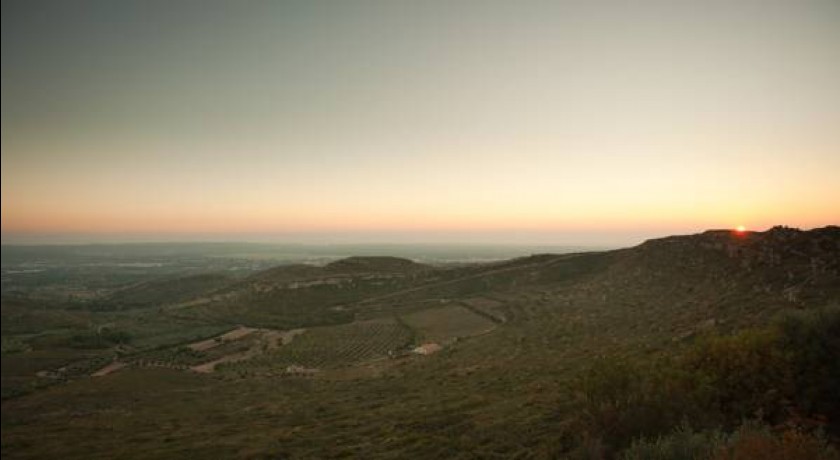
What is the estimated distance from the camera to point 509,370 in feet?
100

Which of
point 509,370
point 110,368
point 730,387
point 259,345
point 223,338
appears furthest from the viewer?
point 223,338

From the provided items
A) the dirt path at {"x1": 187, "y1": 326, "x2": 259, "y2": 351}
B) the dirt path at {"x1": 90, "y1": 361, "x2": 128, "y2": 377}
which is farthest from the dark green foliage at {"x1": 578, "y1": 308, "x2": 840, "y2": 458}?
the dirt path at {"x1": 187, "y1": 326, "x2": 259, "y2": 351}

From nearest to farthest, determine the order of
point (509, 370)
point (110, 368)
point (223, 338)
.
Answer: point (509, 370)
point (110, 368)
point (223, 338)

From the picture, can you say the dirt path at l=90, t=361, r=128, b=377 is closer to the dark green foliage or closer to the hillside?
the hillside

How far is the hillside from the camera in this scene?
1296cm

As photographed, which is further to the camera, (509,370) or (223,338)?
(223,338)

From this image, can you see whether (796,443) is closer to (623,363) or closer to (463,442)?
(623,363)

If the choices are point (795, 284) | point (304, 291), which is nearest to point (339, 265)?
point (304, 291)

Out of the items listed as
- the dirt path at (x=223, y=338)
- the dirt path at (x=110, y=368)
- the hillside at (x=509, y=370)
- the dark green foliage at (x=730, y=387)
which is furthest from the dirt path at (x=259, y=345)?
the dark green foliage at (x=730, y=387)

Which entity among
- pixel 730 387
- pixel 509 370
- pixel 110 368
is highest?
pixel 730 387

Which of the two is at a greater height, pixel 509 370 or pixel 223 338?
pixel 509 370

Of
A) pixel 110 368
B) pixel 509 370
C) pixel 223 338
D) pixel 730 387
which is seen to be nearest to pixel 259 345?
pixel 223 338

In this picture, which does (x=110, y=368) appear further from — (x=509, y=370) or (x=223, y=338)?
(x=509, y=370)

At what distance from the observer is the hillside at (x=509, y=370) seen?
12961 mm
